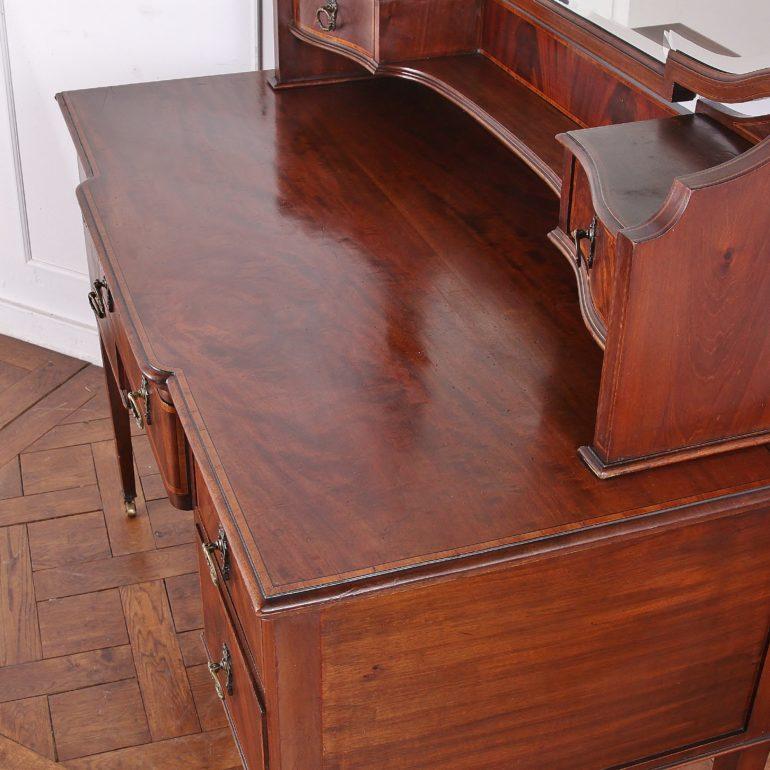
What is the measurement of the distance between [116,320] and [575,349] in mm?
691

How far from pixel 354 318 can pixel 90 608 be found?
3.14 feet

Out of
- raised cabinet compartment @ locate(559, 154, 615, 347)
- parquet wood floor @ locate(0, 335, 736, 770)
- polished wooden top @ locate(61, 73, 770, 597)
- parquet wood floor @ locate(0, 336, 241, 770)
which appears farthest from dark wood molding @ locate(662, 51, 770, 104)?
parquet wood floor @ locate(0, 336, 241, 770)

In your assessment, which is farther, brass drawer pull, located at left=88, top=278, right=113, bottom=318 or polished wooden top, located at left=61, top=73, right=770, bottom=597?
brass drawer pull, located at left=88, top=278, right=113, bottom=318

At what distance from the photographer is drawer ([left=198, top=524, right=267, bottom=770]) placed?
1200 mm

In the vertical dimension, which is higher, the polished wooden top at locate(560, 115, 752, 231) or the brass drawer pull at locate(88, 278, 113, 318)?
the polished wooden top at locate(560, 115, 752, 231)

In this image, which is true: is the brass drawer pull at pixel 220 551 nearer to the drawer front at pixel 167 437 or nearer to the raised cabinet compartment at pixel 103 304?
the drawer front at pixel 167 437

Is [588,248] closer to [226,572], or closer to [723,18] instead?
[723,18]

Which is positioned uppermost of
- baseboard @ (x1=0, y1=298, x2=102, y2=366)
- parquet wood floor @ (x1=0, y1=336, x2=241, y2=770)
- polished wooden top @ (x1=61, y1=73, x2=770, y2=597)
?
polished wooden top @ (x1=61, y1=73, x2=770, y2=597)

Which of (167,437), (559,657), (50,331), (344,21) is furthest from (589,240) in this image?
(50,331)

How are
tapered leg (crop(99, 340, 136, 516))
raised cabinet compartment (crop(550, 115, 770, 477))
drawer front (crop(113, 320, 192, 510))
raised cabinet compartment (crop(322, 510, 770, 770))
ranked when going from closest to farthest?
A: raised cabinet compartment (crop(550, 115, 770, 477)), raised cabinet compartment (crop(322, 510, 770, 770)), drawer front (crop(113, 320, 192, 510)), tapered leg (crop(99, 340, 136, 516))

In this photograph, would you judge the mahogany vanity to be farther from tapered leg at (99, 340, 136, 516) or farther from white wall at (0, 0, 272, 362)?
white wall at (0, 0, 272, 362)

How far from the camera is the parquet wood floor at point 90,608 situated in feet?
5.70

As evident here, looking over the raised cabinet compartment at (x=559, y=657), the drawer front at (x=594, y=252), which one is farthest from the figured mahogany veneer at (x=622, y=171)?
the raised cabinet compartment at (x=559, y=657)

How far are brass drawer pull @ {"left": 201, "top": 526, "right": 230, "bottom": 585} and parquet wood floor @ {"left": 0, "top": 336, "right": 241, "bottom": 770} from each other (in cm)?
59
